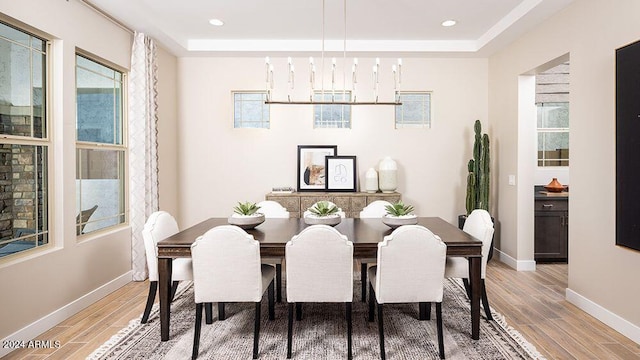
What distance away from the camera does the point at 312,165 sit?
203 inches

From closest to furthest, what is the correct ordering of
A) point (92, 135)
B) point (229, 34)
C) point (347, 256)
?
point (347, 256) → point (92, 135) → point (229, 34)

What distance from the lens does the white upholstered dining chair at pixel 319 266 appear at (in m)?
2.36

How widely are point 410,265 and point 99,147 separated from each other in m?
3.17

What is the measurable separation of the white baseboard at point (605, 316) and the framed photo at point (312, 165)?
2968 mm

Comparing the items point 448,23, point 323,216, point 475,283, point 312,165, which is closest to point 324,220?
point 323,216

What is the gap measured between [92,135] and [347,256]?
2.85 meters

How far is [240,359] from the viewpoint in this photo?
241 centimetres

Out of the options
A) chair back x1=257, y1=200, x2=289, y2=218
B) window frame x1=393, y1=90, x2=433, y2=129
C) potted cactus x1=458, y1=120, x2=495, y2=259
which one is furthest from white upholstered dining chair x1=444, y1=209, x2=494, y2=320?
window frame x1=393, y1=90, x2=433, y2=129

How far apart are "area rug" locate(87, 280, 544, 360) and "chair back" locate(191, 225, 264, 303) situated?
16.4 inches

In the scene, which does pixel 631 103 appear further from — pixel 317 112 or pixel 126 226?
pixel 126 226

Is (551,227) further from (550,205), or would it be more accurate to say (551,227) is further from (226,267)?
(226,267)

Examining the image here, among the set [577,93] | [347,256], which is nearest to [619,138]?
[577,93]

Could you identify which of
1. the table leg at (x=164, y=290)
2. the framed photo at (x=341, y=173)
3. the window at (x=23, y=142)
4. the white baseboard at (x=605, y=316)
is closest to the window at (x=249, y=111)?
the framed photo at (x=341, y=173)

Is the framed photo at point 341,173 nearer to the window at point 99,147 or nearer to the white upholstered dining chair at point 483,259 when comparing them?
the white upholstered dining chair at point 483,259
